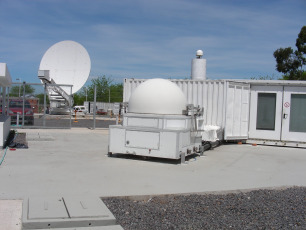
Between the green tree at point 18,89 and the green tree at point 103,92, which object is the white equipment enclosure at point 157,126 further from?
the green tree at point 103,92

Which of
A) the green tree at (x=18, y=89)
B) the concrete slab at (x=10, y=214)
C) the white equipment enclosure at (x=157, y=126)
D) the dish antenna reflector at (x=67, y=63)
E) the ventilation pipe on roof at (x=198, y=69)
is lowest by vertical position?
the concrete slab at (x=10, y=214)

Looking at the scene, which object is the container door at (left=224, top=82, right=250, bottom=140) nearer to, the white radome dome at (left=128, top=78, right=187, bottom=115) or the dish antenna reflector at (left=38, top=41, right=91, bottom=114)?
the white radome dome at (left=128, top=78, right=187, bottom=115)

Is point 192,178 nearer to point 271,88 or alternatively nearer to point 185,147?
point 185,147

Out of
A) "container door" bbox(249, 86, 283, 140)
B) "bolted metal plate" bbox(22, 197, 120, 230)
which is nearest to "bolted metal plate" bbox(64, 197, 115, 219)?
"bolted metal plate" bbox(22, 197, 120, 230)

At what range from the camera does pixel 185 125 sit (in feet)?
35.8

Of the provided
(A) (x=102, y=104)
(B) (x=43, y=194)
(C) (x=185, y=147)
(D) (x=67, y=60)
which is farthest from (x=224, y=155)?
(A) (x=102, y=104)

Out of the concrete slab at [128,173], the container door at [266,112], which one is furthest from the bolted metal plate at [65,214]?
the container door at [266,112]

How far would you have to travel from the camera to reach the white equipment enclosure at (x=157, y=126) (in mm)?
10242

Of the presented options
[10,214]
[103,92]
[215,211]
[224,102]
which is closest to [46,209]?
[10,214]

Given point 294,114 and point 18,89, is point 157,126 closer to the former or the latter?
point 294,114

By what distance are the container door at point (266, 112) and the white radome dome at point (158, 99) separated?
5.23m

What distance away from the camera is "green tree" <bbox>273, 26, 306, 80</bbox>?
40438 millimetres

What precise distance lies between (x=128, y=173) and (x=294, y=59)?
37226 mm

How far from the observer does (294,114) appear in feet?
48.7
